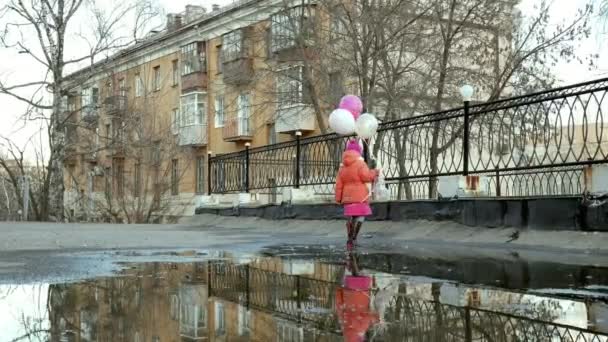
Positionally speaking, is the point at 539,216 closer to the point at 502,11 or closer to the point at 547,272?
the point at 547,272

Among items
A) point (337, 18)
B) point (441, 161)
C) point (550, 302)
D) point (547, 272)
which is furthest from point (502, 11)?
point (550, 302)

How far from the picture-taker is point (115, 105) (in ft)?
101

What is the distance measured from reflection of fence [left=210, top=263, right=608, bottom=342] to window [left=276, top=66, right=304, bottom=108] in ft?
63.1

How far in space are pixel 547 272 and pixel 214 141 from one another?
122ft

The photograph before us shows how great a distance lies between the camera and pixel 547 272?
5746 millimetres

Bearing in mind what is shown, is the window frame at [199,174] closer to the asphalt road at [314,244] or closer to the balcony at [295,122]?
the balcony at [295,122]

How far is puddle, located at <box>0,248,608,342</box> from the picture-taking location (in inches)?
134

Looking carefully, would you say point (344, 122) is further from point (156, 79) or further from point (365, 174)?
point (156, 79)

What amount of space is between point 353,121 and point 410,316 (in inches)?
251

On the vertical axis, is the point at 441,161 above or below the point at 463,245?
above

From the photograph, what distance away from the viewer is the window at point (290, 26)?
2362 centimetres

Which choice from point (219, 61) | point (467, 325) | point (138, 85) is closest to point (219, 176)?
point (467, 325)

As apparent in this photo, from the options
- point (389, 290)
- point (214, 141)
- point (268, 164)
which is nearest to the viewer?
point (389, 290)

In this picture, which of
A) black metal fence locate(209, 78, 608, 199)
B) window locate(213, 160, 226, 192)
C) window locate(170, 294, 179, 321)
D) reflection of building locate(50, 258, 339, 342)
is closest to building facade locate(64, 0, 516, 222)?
window locate(213, 160, 226, 192)
